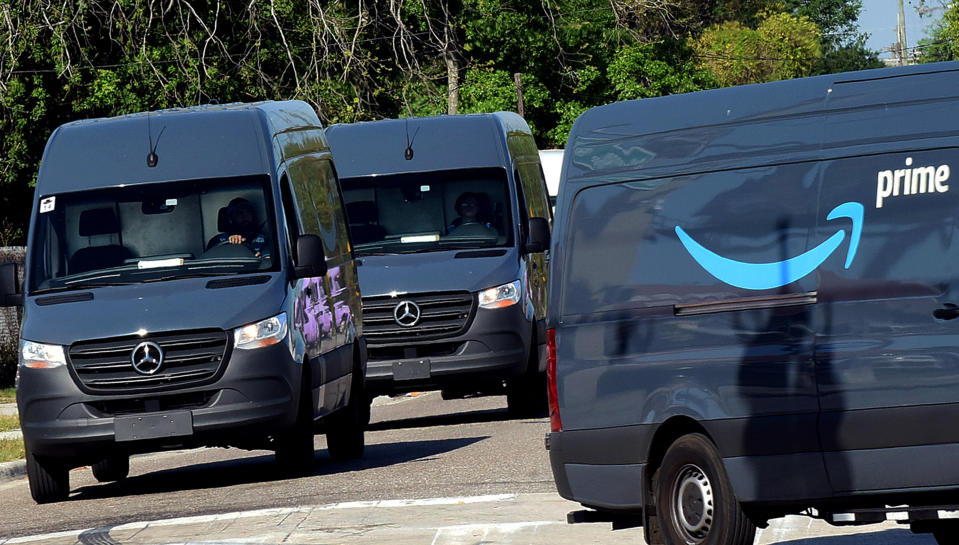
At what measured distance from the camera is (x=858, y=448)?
24.9 ft

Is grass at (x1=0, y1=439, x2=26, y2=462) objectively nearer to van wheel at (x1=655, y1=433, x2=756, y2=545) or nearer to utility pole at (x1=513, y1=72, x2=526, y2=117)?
van wheel at (x1=655, y1=433, x2=756, y2=545)

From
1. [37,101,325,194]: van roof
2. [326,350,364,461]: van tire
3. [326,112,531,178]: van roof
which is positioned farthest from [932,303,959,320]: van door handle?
[326,112,531,178]: van roof

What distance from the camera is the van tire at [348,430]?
15.2 metres

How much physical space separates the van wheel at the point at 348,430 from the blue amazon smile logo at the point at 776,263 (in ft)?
23.1

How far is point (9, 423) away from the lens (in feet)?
68.7

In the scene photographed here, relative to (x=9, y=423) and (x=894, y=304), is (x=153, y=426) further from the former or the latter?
(x=9, y=423)

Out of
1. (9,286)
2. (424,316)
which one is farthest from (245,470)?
(424,316)

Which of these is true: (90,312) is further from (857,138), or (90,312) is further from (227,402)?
(857,138)

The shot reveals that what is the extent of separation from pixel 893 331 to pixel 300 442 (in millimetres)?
7015

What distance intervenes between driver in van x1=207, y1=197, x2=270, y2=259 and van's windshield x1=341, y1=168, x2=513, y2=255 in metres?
4.48

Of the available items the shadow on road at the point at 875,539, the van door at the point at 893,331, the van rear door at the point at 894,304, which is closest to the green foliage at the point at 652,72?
the shadow on road at the point at 875,539

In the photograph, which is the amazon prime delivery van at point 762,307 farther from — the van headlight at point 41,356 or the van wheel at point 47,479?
the van wheel at point 47,479

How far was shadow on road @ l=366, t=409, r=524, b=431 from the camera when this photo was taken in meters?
19.2

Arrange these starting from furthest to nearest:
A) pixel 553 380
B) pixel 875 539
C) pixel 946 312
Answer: pixel 875 539
pixel 553 380
pixel 946 312
